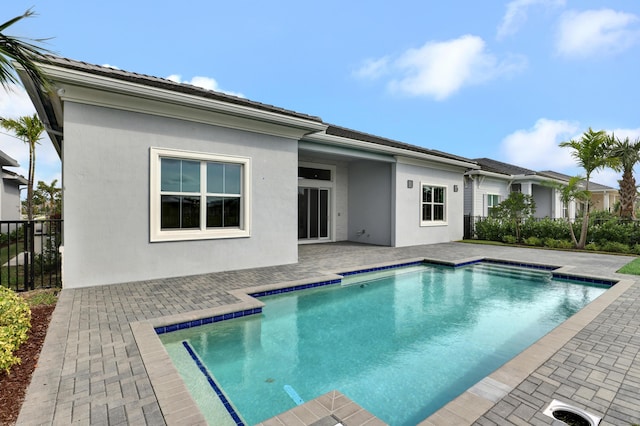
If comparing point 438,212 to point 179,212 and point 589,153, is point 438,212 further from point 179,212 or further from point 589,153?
point 179,212

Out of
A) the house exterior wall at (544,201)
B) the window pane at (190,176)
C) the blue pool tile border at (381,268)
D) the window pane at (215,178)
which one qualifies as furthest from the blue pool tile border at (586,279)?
the house exterior wall at (544,201)

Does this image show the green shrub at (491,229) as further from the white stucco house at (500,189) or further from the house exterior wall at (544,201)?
the house exterior wall at (544,201)

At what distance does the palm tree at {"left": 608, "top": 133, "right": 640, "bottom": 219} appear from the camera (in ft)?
55.9

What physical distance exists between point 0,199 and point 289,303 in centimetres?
2006

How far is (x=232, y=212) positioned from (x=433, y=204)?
34.0 ft

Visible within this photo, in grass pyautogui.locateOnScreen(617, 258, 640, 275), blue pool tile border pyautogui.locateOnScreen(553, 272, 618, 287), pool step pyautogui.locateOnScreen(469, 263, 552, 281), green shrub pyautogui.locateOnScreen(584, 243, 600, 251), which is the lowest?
pool step pyautogui.locateOnScreen(469, 263, 552, 281)

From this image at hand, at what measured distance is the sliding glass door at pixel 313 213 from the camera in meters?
14.3

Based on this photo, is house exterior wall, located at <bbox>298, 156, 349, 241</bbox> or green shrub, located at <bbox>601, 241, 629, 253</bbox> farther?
house exterior wall, located at <bbox>298, 156, 349, 241</bbox>

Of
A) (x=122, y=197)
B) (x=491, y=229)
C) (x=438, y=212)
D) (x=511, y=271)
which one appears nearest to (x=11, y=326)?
(x=122, y=197)

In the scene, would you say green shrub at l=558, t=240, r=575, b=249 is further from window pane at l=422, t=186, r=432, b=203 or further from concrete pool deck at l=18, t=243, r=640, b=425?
concrete pool deck at l=18, t=243, r=640, b=425

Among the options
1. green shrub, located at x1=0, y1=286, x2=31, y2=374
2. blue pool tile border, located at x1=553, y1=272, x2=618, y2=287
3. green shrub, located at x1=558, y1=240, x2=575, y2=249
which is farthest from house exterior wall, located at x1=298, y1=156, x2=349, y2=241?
green shrub, located at x1=0, y1=286, x2=31, y2=374

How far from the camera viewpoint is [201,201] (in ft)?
26.4

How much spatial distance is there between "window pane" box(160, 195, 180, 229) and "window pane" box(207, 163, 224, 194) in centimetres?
85

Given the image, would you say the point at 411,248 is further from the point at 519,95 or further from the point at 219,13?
the point at 219,13
